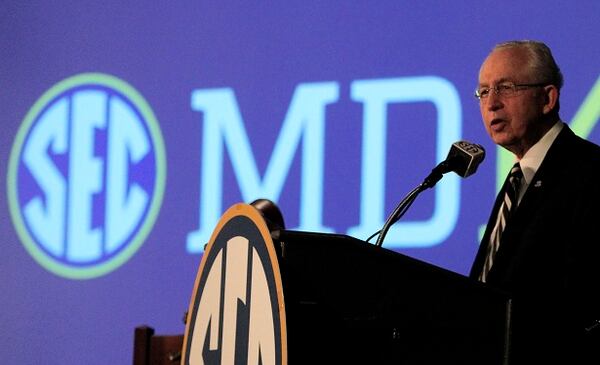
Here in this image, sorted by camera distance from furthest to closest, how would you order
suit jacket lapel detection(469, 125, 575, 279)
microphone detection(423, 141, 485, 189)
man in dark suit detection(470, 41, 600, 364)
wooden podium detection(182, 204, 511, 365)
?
microphone detection(423, 141, 485, 189) → suit jacket lapel detection(469, 125, 575, 279) → man in dark suit detection(470, 41, 600, 364) → wooden podium detection(182, 204, 511, 365)

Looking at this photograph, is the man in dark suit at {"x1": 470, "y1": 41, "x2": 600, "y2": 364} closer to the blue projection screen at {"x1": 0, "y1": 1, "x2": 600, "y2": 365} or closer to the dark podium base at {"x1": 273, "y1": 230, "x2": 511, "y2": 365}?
the dark podium base at {"x1": 273, "y1": 230, "x2": 511, "y2": 365}

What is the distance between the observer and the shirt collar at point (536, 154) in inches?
105

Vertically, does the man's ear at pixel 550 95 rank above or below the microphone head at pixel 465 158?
above

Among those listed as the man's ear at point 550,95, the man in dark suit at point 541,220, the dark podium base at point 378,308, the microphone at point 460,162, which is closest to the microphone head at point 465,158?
the microphone at point 460,162

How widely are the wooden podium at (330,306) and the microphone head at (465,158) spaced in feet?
1.58

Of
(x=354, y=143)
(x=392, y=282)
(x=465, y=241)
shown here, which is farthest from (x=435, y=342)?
(x=354, y=143)

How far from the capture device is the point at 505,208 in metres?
2.69

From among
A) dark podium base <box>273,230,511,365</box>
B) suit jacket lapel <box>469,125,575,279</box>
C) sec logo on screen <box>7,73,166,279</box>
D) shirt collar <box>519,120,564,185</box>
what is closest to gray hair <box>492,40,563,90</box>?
shirt collar <box>519,120,564,185</box>

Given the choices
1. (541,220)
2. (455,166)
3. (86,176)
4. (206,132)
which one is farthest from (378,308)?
(86,176)

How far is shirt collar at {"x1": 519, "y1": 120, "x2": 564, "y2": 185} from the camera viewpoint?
266cm

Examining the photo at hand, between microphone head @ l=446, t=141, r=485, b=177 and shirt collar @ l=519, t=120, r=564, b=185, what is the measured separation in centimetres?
16

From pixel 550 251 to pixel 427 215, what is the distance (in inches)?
62.6

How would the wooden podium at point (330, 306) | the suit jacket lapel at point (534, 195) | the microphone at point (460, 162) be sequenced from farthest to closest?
the microphone at point (460, 162), the suit jacket lapel at point (534, 195), the wooden podium at point (330, 306)

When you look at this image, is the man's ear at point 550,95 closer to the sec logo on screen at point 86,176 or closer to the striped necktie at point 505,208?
the striped necktie at point 505,208
